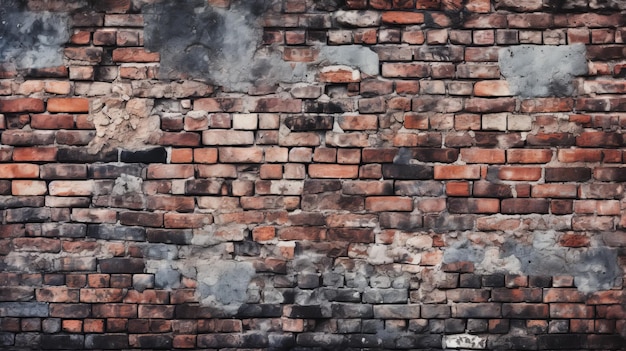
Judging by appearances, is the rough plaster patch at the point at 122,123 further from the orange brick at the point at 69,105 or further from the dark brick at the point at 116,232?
the dark brick at the point at 116,232

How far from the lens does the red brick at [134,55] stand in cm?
273

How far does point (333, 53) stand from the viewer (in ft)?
8.96

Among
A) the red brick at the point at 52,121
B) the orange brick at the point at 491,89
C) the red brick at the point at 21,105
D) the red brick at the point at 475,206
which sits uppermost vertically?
the orange brick at the point at 491,89

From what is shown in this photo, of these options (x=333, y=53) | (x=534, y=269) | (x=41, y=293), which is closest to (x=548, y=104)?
(x=534, y=269)

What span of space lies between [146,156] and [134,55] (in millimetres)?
482

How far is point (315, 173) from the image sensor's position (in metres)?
2.74

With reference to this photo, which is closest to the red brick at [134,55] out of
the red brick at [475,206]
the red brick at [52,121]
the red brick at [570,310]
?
the red brick at [52,121]

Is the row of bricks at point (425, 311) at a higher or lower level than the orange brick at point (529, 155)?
lower

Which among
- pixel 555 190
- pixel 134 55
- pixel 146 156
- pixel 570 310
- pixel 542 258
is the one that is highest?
pixel 134 55

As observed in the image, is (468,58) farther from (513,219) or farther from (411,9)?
(513,219)

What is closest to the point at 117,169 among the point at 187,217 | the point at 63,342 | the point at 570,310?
the point at 187,217

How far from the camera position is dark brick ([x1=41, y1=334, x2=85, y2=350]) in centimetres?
275

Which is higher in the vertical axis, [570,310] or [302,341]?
[570,310]

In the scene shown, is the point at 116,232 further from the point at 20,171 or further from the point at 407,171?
the point at 407,171
